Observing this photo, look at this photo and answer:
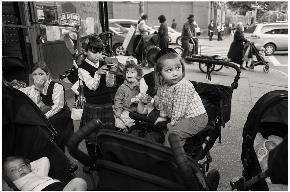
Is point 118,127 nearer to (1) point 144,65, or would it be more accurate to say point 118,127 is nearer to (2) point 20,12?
(2) point 20,12

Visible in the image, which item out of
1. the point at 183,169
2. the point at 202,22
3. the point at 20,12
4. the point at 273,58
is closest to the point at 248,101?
the point at 20,12

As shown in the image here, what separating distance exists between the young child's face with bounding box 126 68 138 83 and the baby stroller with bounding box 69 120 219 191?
5.27ft

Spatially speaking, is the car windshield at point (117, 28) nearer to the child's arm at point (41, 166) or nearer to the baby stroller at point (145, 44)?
the baby stroller at point (145, 44)

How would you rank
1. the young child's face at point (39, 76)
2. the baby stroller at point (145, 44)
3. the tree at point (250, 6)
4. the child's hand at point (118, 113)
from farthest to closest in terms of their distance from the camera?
the tree at point (250, 6) < the baby stroller at point (145, 44) < the child's hand at point (118, 113) < the young child's face at point (39, 76)

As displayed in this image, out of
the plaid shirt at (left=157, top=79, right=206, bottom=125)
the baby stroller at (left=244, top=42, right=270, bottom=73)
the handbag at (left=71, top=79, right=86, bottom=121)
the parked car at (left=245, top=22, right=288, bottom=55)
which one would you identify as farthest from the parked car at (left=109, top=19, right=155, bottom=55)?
the plaid shirt at (left=157, top=79, right=206, bottom=125)

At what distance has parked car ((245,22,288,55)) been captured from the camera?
1403cm

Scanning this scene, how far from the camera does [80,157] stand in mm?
1917

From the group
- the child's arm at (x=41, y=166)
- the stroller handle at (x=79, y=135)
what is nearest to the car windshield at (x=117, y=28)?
the child's arm at (x=41, y=166)

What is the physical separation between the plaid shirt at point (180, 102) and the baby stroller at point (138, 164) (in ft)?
3.23

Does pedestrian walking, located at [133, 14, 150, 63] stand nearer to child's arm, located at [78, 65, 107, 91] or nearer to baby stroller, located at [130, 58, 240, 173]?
child's arm, located at [78, 65, 107, 91]

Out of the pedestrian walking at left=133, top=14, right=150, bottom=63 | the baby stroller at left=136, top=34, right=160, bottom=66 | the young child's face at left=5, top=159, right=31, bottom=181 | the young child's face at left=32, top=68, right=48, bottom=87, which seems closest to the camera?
the young child's face at left=5, top=159, right=31, bottom=181

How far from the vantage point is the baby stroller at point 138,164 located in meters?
1.57

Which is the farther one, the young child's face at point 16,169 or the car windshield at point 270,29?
the car windshield at point 270,29

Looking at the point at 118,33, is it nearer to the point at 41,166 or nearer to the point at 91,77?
the point at 91,77
